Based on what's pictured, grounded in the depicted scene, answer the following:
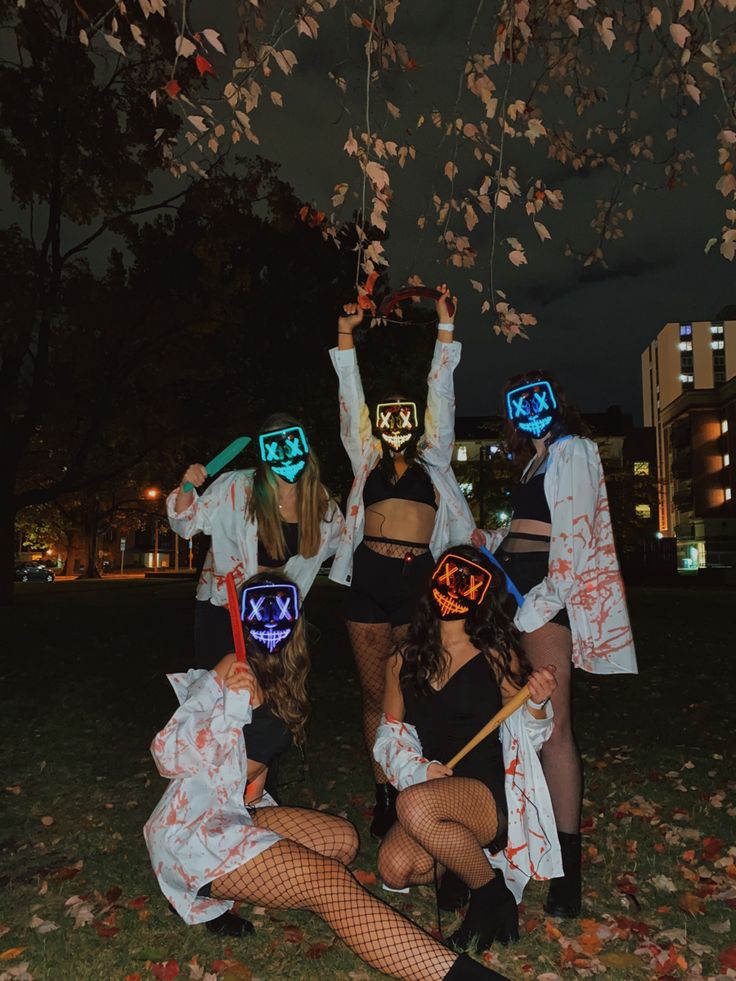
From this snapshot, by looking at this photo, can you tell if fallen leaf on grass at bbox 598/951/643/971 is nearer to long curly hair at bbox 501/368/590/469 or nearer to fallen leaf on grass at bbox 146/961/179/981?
fallen leaf on grass at bbox 146/961/179/981

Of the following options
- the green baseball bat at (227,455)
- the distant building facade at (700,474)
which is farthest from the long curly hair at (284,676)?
the distant building facade at (700,474)

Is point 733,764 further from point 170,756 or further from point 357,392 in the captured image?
point 170,756

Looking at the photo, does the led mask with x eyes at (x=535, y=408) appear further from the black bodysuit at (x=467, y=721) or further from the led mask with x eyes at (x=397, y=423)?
the black bodysuit at (x=467, y=721)

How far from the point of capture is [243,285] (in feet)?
66.8

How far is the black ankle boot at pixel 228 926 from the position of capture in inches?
150

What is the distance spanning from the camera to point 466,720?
404 centimetres

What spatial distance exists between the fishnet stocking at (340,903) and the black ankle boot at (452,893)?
2.96 ft

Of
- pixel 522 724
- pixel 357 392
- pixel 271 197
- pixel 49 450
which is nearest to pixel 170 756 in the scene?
pixel 522 724

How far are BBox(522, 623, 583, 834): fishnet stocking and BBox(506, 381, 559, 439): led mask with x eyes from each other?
0.99 m

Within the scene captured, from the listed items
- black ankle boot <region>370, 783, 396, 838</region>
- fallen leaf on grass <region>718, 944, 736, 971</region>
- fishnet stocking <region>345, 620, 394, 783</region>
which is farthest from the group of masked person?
black ankle boot <region>370, 783, 396, 838</region>

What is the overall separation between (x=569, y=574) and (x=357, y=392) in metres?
1.79

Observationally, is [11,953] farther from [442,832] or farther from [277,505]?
[277,505]

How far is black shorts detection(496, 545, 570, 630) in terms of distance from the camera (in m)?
4.00

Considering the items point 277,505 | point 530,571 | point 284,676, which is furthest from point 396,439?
point 284,676
